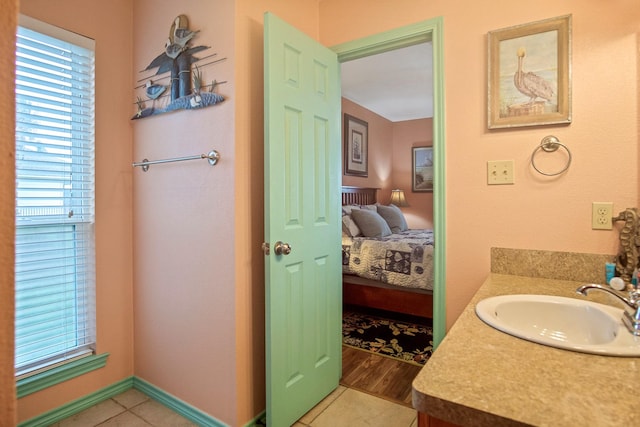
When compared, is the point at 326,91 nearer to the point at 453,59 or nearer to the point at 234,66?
the point at 234,66

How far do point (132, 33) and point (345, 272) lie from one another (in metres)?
2.56

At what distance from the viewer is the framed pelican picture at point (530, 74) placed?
1493mm

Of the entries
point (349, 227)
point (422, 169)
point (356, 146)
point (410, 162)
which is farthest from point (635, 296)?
point (410, 162)

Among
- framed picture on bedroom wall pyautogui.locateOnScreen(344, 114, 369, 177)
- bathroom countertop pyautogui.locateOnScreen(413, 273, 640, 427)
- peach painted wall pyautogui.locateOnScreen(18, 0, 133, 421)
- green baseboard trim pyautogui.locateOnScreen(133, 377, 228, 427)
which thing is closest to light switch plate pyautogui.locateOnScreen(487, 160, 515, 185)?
bathroom countertop pyautogui.locateOnScreen(413, 273, 640, 427)

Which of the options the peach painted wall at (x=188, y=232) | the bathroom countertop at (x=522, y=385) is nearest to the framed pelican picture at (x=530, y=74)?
the bathroom countertop at (x=522, y=385)

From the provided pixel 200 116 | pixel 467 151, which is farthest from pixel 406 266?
pixel 200 116

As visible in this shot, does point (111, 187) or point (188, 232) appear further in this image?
point (111, 187)

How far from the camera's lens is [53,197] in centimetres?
→ 180

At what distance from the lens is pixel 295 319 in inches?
69.9

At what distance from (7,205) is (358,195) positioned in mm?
4908

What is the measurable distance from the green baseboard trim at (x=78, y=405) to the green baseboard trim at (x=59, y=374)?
0.14 meters

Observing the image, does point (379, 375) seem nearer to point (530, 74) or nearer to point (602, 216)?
point (602, 216)

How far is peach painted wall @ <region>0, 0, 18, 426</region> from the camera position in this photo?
11.3 inches

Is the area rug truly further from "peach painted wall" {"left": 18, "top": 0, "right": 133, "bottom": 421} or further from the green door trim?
"peach painted wall" {"left": 18, "top": 0, "right": 133, "bottom": 421}
